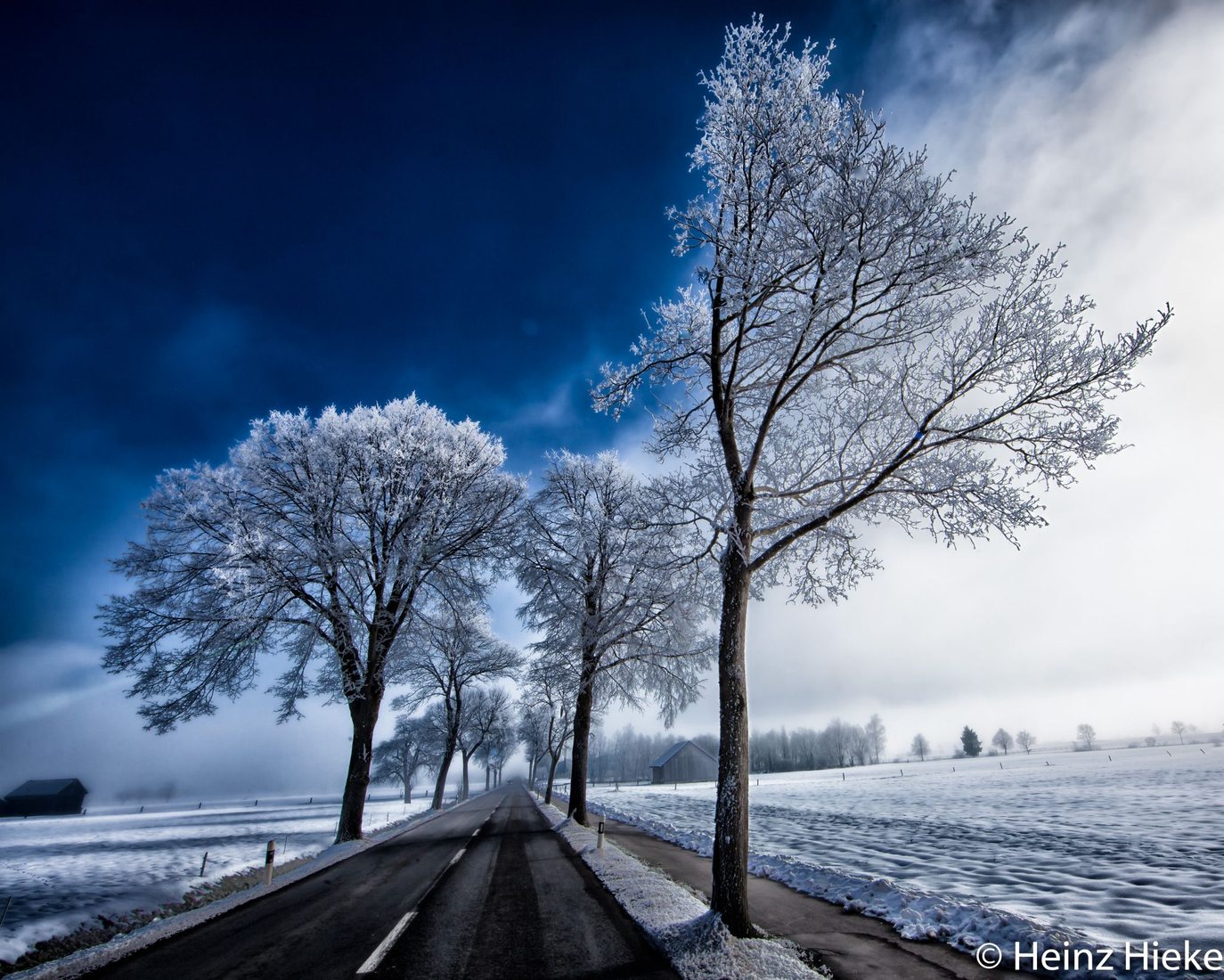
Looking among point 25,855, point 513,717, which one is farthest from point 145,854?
point 513,717

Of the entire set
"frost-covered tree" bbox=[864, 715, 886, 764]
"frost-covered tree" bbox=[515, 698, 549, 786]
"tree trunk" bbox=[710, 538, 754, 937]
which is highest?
"tree trunk" bbox=[710, 538, 754, 937]

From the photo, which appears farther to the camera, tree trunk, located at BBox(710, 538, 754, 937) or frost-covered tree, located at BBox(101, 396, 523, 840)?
frost-covered tree, located at BBox(101, 396, 523, 840)

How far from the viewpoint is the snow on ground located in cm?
512

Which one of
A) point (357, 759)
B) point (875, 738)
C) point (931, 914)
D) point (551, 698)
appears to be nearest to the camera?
point (931, 914)

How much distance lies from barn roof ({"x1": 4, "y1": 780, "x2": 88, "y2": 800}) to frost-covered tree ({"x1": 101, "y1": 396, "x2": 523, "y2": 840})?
269 ft

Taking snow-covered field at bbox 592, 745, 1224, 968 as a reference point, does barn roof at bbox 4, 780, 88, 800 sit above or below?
below

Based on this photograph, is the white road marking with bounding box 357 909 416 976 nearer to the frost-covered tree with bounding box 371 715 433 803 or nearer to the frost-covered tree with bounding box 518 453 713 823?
the frost-covered tree with bounding box 518 453 713 823

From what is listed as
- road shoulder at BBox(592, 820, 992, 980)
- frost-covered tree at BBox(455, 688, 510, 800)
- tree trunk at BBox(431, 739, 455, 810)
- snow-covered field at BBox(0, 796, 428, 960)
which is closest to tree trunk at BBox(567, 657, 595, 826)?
road shoulder at BBox(592, 820, 992, 980)

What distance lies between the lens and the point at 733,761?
689 centimetres

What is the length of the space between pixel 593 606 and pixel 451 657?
661 centimetres

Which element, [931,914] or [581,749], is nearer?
[931,914]

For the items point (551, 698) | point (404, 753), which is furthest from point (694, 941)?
point (404, 753)

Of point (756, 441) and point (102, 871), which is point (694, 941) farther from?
point (102, 871)

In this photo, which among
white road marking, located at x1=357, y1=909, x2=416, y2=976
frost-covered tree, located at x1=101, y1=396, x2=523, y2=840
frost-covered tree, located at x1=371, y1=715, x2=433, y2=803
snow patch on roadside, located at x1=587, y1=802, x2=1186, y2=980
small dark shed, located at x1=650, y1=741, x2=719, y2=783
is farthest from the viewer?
small dark shed, located at x1=650, y1=741, x2=719, y2=783
